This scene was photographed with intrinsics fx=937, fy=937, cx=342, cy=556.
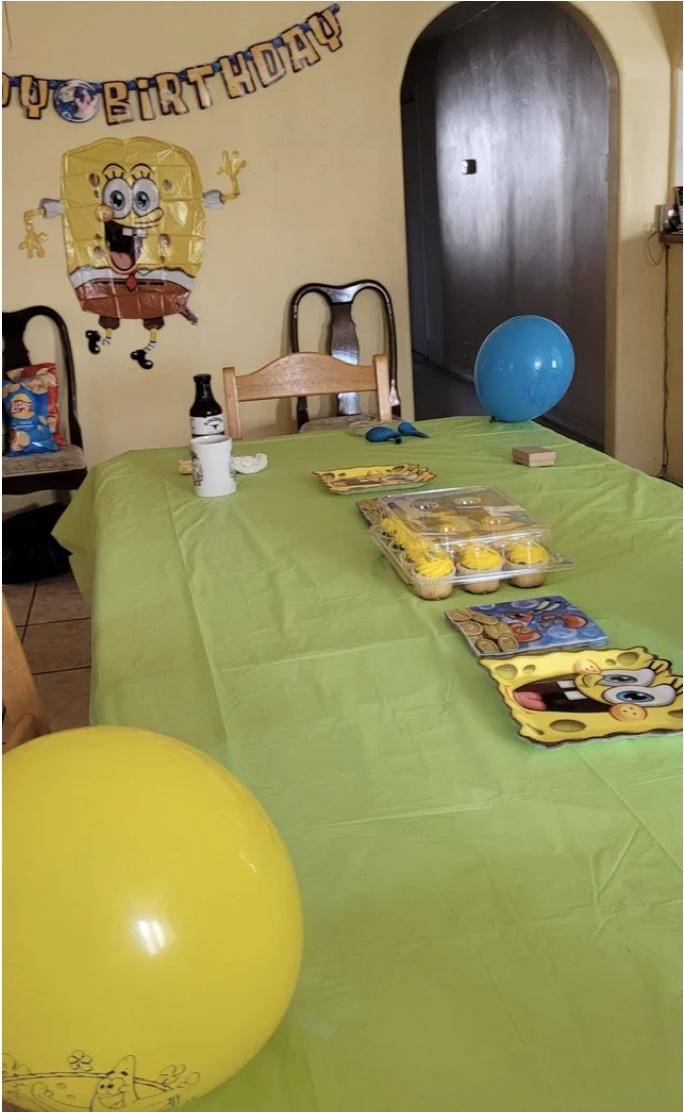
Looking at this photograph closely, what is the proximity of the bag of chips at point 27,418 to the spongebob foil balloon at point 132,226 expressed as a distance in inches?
12.1

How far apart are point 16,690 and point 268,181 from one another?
2.89 metres

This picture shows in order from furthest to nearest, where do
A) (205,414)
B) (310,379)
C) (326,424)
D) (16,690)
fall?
(326,424) < (310,379) < (205,414) < (16,690)

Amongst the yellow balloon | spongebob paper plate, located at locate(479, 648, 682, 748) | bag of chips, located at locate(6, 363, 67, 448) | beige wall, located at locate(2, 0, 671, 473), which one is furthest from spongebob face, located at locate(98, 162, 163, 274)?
the yellow balloon

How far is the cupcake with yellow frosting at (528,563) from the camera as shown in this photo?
4.07ft

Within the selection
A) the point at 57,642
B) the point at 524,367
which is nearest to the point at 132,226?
the point at 57,642

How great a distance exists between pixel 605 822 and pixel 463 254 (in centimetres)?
616

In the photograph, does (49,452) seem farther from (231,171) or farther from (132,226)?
(231,171)

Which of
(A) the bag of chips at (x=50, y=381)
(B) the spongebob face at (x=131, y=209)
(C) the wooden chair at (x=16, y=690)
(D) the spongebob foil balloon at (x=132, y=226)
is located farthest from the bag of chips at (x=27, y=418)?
(C) the wooden chair at (x=16, y=690)

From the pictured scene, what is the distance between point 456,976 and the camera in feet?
2.00

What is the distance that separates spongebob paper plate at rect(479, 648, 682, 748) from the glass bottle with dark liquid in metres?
0.92

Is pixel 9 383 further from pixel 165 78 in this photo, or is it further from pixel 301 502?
pixel 301 502

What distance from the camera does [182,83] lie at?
3391mm

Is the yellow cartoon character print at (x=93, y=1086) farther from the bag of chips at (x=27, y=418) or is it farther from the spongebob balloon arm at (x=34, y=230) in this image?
the spongebob balloon arm at (x=34, y=230)

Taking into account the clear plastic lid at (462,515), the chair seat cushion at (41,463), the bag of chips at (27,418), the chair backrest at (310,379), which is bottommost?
the chair seat cushion at (41,463)
